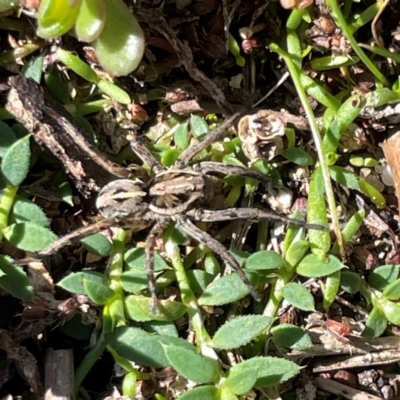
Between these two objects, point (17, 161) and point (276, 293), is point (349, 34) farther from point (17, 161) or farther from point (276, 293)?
point (17, 161)

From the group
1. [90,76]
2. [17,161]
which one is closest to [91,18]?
[90,76]

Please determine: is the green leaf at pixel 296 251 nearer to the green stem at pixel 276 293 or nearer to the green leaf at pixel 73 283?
the green stem at pixel 276 293

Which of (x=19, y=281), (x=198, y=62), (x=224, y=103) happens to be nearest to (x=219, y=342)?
(x=19, y=281)

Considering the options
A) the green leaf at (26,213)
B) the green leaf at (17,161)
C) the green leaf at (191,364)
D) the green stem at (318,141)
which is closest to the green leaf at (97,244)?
the green leaf at (26,213)

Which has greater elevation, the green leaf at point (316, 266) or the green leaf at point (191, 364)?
the green leaf at point (191, 364)

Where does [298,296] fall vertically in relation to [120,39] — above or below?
below

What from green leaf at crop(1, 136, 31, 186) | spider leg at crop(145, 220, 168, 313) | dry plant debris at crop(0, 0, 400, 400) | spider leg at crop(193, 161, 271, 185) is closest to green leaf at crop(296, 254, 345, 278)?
dry plant debris at crop(0, 0, 400, 400)
